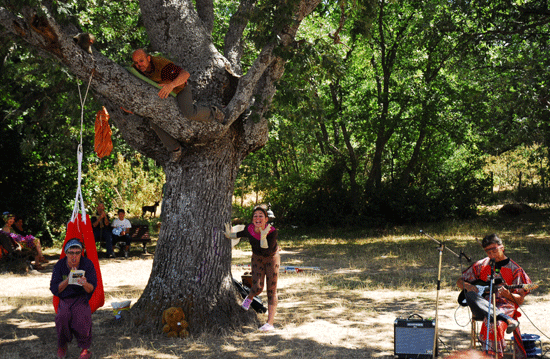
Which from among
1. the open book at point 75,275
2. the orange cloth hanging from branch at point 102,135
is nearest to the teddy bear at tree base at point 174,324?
the open book at point 75,275

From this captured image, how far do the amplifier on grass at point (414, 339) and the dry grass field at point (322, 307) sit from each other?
0.30 meters

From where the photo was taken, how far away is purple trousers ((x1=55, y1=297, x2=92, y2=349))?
5449mm

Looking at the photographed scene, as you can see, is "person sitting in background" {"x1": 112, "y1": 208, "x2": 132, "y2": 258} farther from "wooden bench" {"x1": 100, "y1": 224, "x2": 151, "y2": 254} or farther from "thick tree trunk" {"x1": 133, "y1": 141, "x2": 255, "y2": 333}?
"thick tree trunk" {"x1": 133, "y1": 141, "x2": 255, "y2": 333}

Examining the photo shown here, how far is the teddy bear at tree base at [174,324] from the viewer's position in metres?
6.16

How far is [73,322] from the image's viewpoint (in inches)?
215

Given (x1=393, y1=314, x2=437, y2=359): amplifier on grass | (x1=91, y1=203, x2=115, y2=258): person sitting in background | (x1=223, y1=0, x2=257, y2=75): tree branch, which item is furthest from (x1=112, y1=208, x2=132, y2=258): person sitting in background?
(x1=393, y1=314, x2=437, y2=359): amplifier on grass

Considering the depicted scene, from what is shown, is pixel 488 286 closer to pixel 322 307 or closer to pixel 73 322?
pixel 322 307

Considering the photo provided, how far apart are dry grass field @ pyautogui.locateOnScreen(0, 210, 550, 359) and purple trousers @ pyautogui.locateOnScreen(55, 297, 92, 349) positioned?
27cm

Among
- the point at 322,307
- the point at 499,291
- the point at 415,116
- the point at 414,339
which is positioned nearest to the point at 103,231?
the point at 322,307

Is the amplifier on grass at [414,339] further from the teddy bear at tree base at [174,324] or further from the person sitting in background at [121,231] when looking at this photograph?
the person sitting in background at [121,231]

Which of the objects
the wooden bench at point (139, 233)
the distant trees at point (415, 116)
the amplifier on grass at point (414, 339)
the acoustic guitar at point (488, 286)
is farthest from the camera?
the wooden bench at point (139, 233)

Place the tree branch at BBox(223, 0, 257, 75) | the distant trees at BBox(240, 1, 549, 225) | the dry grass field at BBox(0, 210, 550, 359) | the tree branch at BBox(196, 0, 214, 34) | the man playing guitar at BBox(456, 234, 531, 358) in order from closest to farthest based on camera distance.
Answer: the man playing guitar at BBox(456, 234, 531, 358) < the dry grass field at BBox(0, 210, 550, 359) < the tree branch at BBox(223, 0, 257, 75) < the tree branch at BBox(196, 0, 214, 34) < the distant trees at BBox(240, 1, 549, 225)

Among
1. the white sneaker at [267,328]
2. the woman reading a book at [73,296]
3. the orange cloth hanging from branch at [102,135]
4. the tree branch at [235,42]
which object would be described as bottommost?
the white sneaker at [267,328]

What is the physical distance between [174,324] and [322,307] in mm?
2469
